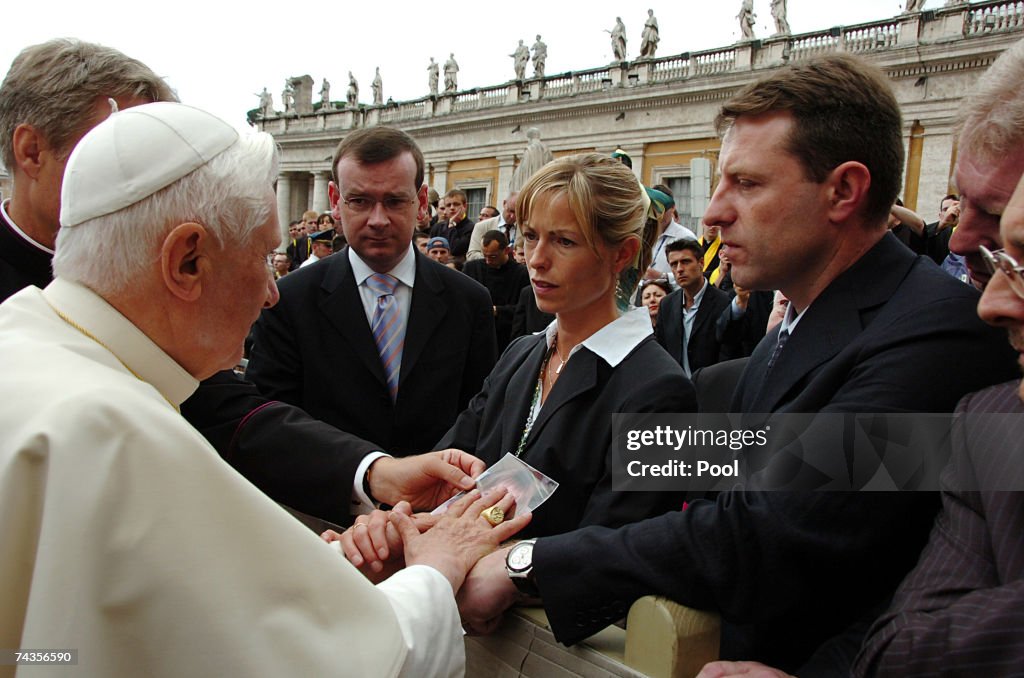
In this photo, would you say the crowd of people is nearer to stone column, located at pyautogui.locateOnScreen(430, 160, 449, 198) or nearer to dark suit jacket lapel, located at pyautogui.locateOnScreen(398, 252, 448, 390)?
dark suit jacket lapel, located at pyautogui.locateOnScreen(398, 252, 448, 390)

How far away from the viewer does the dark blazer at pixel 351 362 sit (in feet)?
11.5

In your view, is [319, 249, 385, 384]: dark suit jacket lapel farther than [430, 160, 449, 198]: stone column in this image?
No

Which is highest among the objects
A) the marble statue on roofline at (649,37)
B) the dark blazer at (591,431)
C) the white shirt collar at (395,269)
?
the marble statue on roofline at (649,37)

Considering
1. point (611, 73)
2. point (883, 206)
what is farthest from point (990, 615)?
point (611, 73)

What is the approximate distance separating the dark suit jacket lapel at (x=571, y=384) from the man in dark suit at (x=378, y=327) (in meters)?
1.28

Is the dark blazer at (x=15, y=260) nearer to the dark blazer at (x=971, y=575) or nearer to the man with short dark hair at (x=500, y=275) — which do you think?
the dark blazer at (x=971, y=575)

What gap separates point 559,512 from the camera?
2248mm

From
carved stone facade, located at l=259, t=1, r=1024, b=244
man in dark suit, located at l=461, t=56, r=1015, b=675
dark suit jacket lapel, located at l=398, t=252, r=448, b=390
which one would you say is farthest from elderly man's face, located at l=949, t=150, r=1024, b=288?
carved stone facade, located at l=259, t=1, r=1024, b=244

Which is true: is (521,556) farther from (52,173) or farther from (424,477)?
(52,173)

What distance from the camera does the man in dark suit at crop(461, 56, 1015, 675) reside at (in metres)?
1.65

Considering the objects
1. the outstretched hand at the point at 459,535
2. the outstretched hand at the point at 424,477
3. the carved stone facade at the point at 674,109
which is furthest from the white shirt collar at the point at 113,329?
the carved stone facade at the point at 674,109

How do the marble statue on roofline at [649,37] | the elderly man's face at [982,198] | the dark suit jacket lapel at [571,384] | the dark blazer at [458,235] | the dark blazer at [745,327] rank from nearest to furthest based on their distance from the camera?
the elderly man's face at [982,198]
the dark suit jacket lapel at [571,384]
the dark blazer at [745,327]
the dark blazer at [458,235]
the marble statue on roofline at [649,37]

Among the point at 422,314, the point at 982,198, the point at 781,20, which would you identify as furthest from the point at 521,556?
the point at 781,20

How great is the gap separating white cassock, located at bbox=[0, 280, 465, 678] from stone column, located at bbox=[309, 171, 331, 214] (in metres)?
38.2
